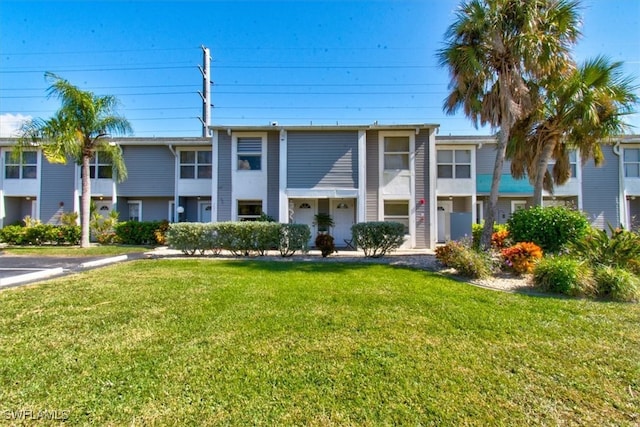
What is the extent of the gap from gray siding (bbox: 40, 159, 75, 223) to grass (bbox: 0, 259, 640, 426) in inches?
508

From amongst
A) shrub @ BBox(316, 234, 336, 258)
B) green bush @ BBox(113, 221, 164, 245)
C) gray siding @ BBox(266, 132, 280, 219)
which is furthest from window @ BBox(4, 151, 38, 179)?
shrub @ BBox(316, 234, 336, 258)

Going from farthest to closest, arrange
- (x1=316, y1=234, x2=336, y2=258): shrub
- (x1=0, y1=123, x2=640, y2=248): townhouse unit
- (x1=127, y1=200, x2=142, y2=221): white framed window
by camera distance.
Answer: (x1=127, y1=200, x2=142, y2=221): white framed window
(x1=0, y1=123, x2=640, y2=248): townhouse unit
(x1=316, y1=234, x2=336, y2=258): shrub

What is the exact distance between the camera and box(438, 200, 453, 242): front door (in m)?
15.8

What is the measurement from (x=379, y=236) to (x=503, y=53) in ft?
22.8

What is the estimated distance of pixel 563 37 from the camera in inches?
330

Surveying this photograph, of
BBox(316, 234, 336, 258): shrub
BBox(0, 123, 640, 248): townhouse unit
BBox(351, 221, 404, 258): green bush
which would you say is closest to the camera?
BBox(351, 221, 404, 258): green bush

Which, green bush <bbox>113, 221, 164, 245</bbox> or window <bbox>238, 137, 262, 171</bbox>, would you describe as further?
green bush <bbox>113, 221, 164, 245</bbox>

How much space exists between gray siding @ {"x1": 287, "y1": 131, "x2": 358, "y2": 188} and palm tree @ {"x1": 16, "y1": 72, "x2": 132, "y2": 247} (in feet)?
25.1

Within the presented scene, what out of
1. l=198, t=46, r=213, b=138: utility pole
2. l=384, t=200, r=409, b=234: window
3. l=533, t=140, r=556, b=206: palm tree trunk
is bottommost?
l=384, t=200, r=409, b=234: window

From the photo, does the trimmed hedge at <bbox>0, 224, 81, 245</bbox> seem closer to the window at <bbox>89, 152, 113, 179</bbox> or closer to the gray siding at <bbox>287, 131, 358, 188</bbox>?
the window at <bbox>89, 152, 113, 179</bbox>

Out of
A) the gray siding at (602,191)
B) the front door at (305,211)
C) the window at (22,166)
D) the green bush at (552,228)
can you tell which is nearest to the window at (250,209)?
the front door at (305,211)

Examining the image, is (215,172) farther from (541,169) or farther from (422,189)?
(541,169)

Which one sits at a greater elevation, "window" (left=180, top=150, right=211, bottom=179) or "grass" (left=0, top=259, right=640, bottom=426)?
"window" (left=180, top=150, right=211, bottom=179)

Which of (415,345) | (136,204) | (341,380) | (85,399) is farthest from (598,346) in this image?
(136,204)
